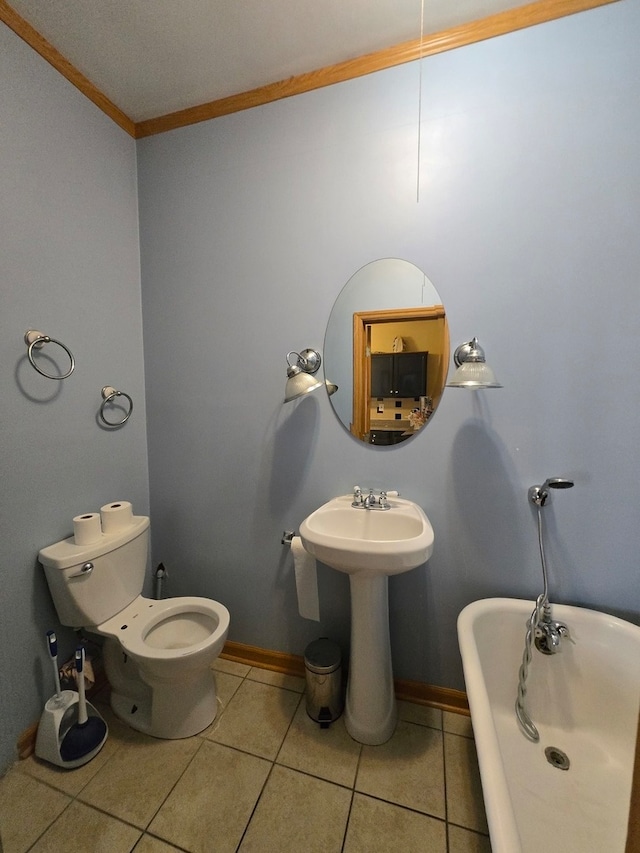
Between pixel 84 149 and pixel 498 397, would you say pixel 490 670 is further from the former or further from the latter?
pixel 84 149

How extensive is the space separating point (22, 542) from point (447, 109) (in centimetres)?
220

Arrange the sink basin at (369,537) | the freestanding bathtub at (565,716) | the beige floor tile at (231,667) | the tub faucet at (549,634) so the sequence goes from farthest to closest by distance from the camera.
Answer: the beige floor tile at (231,667) → the tub faucet at (549,634) → the sink basin at (369,537) → the freestanding bathtub at (565,716)

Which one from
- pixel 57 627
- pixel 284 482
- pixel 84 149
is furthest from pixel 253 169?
pixel 57 627

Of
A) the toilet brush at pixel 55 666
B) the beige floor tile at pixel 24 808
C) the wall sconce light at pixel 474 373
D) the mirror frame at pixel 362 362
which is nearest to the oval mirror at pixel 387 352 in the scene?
the mirror frame at pixel 362 362

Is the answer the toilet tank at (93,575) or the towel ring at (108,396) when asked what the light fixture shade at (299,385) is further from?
the toilet tank at (93,575)

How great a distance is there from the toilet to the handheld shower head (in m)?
1.25

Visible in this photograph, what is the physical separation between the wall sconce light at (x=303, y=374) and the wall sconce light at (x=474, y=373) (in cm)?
51

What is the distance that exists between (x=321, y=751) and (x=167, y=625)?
0.76 m

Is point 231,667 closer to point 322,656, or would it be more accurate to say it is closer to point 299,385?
point 322,656

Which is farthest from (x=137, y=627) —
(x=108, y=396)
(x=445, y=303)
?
(x=445, y=303)

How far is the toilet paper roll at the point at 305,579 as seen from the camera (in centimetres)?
134

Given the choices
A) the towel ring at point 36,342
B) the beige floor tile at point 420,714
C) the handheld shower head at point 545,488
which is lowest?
the beige floor tile at point 420,714

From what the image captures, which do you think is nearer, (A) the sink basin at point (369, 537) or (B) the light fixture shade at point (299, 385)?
(A) the sink basin at point (369, 537)

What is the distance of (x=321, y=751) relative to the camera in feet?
3.95
